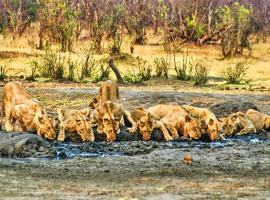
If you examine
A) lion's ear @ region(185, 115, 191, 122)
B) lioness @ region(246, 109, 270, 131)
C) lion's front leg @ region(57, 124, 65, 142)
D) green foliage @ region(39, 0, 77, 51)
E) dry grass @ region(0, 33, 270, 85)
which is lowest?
dry grass @ region(0, 33, 270, 85)

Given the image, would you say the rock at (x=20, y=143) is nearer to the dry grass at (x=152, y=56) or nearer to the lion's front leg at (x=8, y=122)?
the lion's front leg at (x=8, y=122)

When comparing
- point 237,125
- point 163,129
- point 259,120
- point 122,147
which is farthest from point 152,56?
point 122,147

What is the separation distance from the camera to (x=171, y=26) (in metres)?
33.7

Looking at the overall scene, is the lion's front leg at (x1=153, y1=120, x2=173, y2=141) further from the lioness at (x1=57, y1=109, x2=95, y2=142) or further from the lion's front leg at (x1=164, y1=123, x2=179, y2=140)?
the lioness at (x1=57, y1=109, x2=95, y2=142)

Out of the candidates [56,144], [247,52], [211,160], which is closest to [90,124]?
[56,144]

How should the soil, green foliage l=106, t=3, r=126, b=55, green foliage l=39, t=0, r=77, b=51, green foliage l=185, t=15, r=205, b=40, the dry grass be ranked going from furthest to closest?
1. green foliage l=185, t=15, r=205, b=40
2. green foliage l=39, t=0, r=77, b=51
3. green foliage l=106, t=3, r=126, b=55
4. the dry grass
5. the soil

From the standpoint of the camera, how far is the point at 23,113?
34.1ft

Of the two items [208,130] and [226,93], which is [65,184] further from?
[226,93]

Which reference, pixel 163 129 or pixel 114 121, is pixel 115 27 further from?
pixel 114 121

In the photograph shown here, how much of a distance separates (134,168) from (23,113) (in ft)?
→ 9.97

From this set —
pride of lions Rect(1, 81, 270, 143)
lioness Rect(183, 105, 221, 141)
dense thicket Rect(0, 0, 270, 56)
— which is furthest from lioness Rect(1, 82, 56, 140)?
dense thicket Rect(0, 0, 270, 56)

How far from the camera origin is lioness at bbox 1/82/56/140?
10047 millimetres

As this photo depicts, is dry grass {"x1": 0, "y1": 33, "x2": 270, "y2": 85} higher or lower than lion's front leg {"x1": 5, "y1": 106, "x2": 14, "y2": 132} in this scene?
lower

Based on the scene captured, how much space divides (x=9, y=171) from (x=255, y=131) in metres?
4.80
